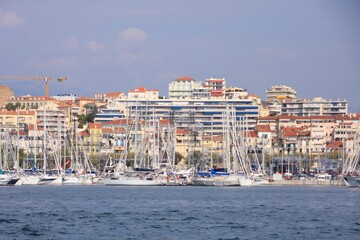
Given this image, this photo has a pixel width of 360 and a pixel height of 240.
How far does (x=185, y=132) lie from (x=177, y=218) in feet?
303

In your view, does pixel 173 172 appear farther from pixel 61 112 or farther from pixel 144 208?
pixel 61 112

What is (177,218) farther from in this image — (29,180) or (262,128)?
(262,128)

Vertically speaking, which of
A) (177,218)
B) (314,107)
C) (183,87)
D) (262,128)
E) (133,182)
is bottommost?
(177,218)

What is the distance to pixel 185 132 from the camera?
134 metres

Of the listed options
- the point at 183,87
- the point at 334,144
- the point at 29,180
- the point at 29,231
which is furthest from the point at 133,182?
the point at 183,87

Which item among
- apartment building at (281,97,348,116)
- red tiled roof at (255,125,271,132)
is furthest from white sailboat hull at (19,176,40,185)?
apartment building at (281,97,348,116)

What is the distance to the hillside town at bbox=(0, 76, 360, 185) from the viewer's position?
304ft

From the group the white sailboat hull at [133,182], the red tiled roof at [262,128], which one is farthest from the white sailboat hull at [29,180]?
the red tiled roof at [262,128]

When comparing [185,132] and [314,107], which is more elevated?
[314,107]

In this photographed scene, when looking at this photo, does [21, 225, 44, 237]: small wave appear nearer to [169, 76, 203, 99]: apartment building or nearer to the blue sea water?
the blue sea water

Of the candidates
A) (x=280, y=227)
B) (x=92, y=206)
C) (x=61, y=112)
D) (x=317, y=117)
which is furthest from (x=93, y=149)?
(x=280, y=227)

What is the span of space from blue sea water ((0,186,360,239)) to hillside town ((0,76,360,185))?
27.7 metres

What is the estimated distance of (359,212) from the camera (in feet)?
149

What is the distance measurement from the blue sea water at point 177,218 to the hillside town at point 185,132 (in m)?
27.7
